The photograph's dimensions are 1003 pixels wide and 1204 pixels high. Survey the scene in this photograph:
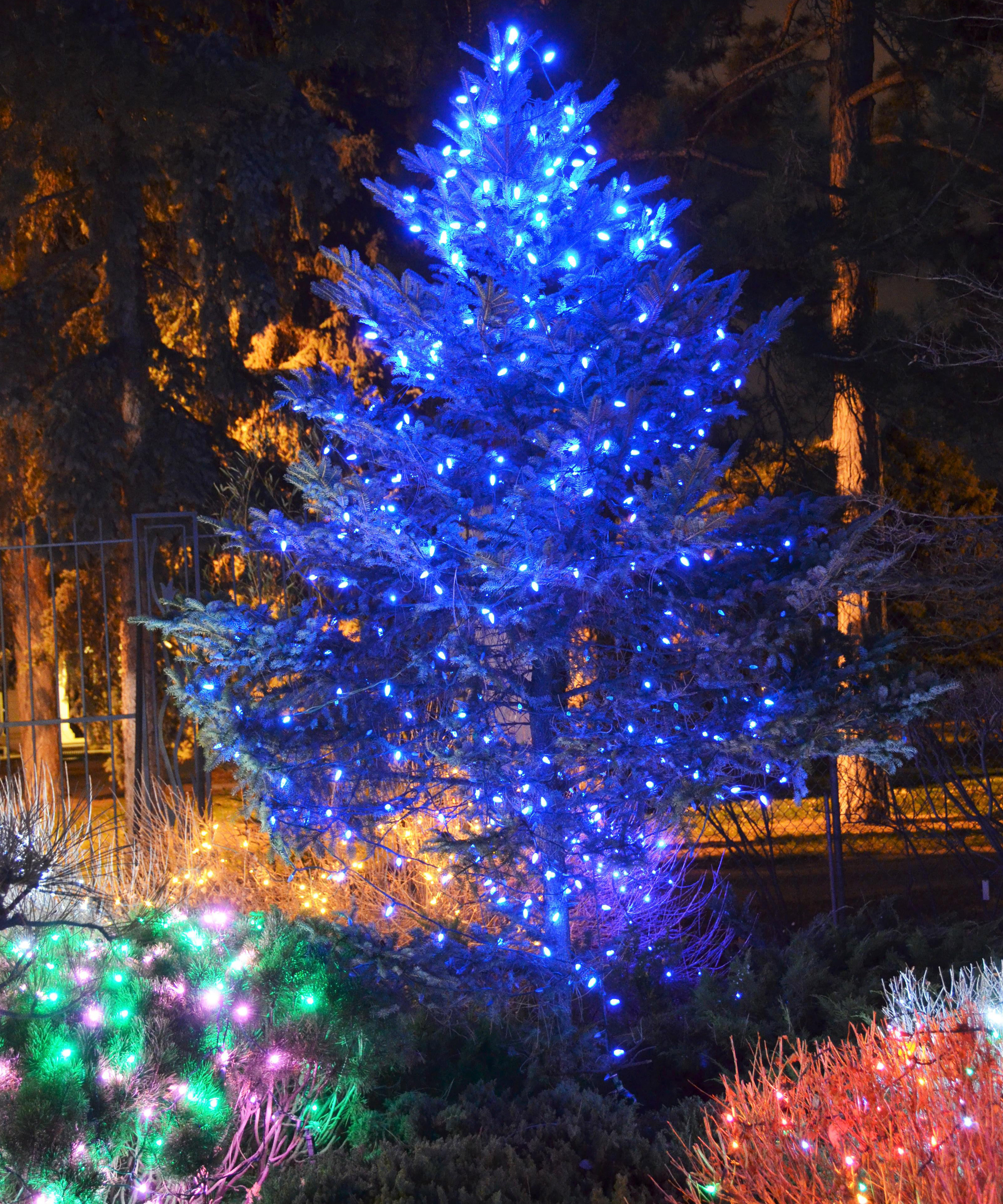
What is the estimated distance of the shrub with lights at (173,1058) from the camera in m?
3.11

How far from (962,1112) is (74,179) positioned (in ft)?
41.6

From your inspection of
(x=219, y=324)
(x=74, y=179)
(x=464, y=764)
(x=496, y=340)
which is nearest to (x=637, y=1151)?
(x=464, y=764)

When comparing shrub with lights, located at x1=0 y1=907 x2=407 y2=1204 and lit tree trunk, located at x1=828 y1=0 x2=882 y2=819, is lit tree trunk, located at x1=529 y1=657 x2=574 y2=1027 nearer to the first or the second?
shrub with lights, located at x1=0 y1=907 x2=407 y2=1204

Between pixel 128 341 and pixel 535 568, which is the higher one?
pixel 128 341

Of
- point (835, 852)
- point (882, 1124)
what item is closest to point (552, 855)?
point (882, 1124)

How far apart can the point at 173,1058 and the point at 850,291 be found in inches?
381

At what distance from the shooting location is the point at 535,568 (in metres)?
4.33

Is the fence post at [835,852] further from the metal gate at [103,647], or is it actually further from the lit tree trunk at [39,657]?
the lit tree trunk at [39,657]

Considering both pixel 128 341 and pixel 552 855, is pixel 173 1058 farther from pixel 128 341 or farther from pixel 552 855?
pixel 128 341

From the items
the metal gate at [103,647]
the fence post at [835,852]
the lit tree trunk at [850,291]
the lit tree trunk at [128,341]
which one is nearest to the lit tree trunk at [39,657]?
the metal gate at [103,647]

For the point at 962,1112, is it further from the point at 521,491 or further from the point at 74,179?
the point at 74,179

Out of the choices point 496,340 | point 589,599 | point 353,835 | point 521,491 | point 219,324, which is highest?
point 219,324

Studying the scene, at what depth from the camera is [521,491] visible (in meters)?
4.29

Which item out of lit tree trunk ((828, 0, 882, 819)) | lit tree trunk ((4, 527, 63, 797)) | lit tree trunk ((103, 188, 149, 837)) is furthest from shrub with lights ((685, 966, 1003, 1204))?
lit tree trunk ((4, 527, 63, 797))
